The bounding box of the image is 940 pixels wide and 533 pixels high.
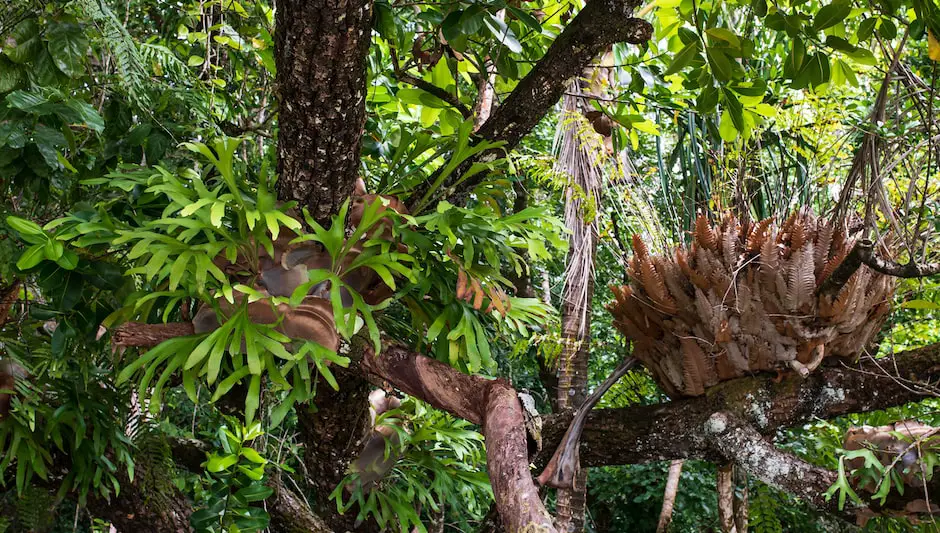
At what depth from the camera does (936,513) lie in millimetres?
1384

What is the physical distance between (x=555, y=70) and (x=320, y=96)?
47cm

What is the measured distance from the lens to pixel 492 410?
3.63ft

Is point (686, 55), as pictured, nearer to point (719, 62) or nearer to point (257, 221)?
point (719, 62)

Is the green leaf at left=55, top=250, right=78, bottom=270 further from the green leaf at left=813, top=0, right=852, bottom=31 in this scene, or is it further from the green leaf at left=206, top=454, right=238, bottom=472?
the green leaf at left=813, top=0, right=852, bottom=31

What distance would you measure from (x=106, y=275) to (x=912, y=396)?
1625 mm

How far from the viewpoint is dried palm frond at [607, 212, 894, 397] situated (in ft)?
4.99

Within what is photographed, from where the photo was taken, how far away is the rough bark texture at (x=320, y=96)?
1086 mm

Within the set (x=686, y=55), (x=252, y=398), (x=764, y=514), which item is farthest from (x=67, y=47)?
(x=764, y=514)

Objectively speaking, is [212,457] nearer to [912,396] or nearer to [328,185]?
[328,185]

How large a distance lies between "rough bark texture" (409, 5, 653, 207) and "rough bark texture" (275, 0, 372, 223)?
0.24 m

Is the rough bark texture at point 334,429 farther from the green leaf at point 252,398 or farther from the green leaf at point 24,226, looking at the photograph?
the green leaf at point 24,226

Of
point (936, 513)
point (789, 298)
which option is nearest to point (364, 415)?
point (789, 298)

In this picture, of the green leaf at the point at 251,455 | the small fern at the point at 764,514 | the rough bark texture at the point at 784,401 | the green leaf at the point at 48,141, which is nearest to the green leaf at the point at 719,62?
the rough bark texture at the point at 784,401

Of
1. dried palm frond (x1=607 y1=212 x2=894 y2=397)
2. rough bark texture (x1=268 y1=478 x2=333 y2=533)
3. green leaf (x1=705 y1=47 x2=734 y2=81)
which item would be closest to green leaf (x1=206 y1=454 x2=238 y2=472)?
rough bark texture (x1=268 y1=478 x2=333 y2=533)
